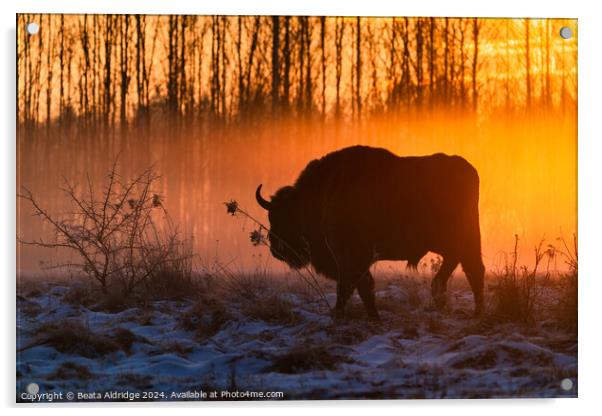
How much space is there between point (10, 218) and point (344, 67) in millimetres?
2908

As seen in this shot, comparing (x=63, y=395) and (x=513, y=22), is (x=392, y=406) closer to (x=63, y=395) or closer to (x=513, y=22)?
(x=63, y=395)

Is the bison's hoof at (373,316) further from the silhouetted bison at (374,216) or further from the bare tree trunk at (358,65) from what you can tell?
the bare tree trunk at (358,65)

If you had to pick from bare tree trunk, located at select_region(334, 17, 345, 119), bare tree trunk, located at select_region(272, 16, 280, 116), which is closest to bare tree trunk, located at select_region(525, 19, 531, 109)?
bare tree trunk, located at select_region(334, 17, 345, 119)

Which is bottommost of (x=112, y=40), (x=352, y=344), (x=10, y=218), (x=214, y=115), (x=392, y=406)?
(x=392, y=406)

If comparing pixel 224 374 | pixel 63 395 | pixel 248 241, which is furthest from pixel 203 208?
pixel 63 395

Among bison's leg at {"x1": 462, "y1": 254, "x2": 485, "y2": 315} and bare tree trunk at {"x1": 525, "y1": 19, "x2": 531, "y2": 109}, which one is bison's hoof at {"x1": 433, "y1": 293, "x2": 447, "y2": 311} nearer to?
bison's leg at {"x1": 462, "y1": 254, "x2": 485, "y2": 315}

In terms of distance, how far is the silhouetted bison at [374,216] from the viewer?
7953mm

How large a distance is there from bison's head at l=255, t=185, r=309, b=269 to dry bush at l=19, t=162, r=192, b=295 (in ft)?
2.32

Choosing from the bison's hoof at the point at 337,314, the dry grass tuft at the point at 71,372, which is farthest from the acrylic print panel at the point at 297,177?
the dry grass tuft at the point at 71,372

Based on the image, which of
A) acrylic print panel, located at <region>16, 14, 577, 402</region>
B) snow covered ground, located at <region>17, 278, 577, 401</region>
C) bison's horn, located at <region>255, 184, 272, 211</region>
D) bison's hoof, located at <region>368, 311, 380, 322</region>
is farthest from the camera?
bison's horn, located at <region>255, 184, 272, 211</region>

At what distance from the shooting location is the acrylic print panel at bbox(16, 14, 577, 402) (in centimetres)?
775

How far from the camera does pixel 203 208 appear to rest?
7.83 meters

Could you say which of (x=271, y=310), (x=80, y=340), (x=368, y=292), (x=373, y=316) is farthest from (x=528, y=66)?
(x=80, y=340)

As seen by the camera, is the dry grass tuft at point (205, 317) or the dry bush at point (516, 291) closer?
the dry grass tuft at point (205, 317)
